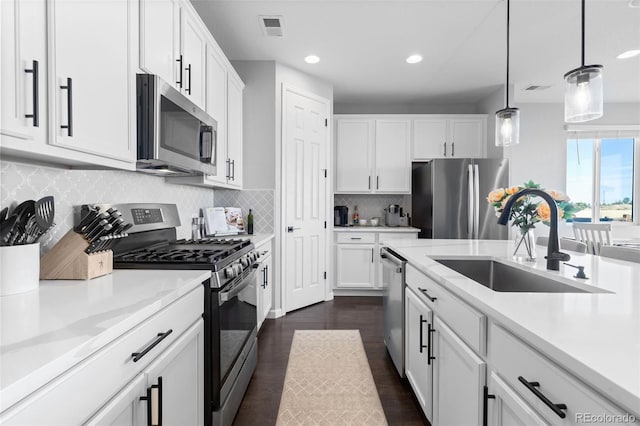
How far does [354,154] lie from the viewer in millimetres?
4734

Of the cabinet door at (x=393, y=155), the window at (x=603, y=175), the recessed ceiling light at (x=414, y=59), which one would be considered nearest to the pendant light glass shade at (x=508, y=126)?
the recessed ceiling light at (x=414, y=59)

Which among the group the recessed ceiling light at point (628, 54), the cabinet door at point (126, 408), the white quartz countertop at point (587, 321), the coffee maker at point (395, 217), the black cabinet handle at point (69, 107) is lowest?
the cabinet door at point (126, 408)

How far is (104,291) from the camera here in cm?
112

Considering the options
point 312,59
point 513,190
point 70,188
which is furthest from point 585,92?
point 312,59

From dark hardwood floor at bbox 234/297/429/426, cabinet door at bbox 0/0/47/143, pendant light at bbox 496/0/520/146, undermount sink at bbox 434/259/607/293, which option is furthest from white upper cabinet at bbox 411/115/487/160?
cabinet door at bbox 0/0/47/143

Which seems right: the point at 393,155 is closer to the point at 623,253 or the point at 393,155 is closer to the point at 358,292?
the point at 358,292

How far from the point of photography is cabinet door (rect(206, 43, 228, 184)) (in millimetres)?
2514

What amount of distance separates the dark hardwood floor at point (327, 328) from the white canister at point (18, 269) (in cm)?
130

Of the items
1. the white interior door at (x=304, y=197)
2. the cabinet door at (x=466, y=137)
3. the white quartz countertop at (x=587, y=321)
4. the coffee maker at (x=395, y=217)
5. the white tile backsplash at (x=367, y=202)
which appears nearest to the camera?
the white quartz countertop at (x=587, y=321)

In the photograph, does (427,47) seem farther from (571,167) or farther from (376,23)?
(571,167)

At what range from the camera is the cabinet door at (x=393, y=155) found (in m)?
4.73

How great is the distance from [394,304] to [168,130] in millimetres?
1810

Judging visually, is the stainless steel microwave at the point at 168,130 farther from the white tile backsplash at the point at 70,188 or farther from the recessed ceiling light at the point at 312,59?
the recessed ceiling light at the point at 312,59

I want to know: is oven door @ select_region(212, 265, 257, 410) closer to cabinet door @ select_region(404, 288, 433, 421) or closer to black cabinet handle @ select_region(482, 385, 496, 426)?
cabinet door @ select_region(404, 288, 433, 421)
